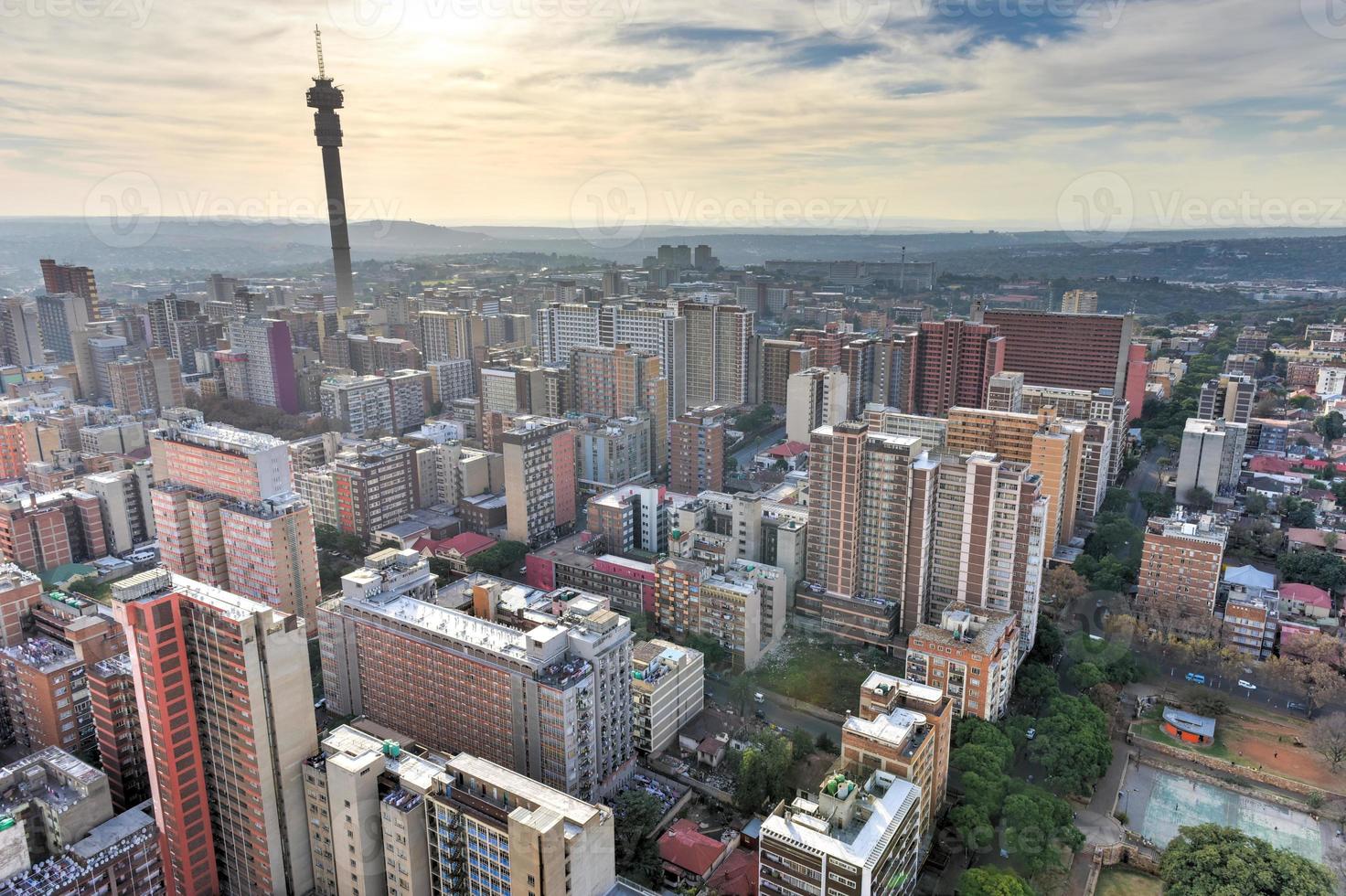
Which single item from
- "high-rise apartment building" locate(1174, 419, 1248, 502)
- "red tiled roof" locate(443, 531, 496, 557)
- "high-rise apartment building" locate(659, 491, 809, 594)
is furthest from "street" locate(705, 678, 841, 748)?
"high-rise apartment building" locate(1174, 419, 1248, 502)

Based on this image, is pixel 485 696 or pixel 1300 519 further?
pixel 1300 519

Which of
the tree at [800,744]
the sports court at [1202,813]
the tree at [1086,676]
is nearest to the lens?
the sports court at [1202,813]

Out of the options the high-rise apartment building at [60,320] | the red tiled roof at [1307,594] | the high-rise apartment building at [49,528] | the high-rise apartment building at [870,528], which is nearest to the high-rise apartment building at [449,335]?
the high-rise apartment building at [60,320]

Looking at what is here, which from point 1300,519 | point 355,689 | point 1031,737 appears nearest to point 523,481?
point 355,689

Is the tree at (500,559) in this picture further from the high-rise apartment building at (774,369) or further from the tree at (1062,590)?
the high-rise apartment building at (774,369)

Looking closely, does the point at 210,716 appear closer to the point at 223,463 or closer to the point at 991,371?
the point at 223,463

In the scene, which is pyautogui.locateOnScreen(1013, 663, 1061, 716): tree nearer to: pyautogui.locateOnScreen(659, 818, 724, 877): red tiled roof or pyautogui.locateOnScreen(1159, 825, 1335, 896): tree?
pyautogui.locateOnScreen(1159, 825, 1335, 896): tree
